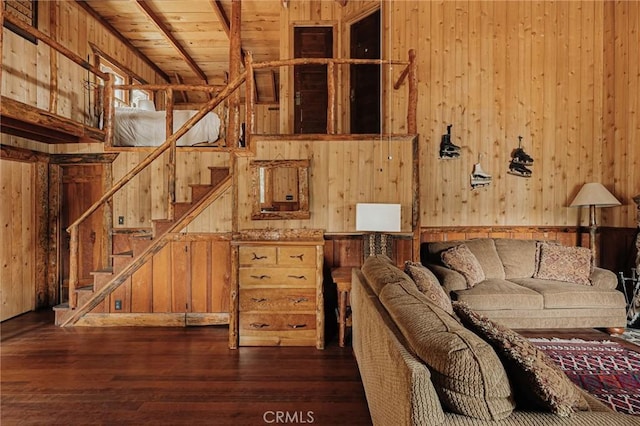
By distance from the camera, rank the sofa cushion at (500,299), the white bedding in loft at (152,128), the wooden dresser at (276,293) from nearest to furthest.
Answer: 1. the wooden dresser at (276,293)
2. the sofa cushion at (500,299)
3. the white bedding in loft at (152,128)

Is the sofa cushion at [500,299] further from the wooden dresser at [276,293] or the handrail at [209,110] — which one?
the handrail at [209,110]

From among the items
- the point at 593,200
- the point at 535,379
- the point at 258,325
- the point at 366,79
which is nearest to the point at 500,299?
the point at 593,200

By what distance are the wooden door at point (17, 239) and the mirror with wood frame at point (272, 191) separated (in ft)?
10.7

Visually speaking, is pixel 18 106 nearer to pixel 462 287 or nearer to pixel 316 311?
pixel 316 311

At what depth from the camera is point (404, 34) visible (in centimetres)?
469

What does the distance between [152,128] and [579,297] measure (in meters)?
5.90

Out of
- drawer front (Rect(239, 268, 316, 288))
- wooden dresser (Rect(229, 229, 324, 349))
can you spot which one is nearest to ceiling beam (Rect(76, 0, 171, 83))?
wooden dresser (Rect(229, 229, 324, 349))

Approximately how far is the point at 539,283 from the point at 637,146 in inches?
87.9

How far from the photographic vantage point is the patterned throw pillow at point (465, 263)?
3.77 meters

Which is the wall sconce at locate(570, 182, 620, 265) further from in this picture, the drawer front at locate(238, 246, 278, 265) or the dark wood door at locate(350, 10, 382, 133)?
the drawer front at locate(238, 246, 278, 265)

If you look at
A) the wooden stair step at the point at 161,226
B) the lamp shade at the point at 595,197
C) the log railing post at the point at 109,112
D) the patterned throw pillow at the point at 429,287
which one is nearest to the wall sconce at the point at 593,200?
the lamp shade at the point at 595,197

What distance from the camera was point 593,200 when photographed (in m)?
4.23

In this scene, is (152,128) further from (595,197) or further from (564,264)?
(595,197)

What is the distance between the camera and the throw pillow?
1.19m
